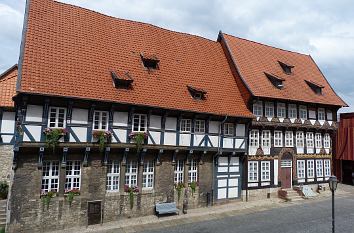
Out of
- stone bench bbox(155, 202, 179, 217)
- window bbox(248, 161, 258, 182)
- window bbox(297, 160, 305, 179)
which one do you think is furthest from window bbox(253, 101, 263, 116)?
stone bench bbox(155, 202, 179, 217)

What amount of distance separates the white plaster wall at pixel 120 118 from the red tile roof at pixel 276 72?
31.2 feet

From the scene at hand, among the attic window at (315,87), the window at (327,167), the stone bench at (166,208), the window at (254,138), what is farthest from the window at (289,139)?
the stone bench at (166,208)

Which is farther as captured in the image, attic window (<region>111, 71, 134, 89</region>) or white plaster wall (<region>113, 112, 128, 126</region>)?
attic window (<region>111, 71, 134, 89</region>)

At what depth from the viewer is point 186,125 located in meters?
19.3

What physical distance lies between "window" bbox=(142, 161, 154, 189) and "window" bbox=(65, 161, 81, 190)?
12.0 feet

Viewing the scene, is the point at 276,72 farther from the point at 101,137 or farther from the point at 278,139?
the point at 101,137

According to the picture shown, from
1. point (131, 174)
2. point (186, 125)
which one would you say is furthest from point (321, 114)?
point (131, 174)

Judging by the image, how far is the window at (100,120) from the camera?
16266 mm

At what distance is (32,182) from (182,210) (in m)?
8.46

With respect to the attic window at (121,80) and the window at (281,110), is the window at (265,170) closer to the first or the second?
the window at (281,110)

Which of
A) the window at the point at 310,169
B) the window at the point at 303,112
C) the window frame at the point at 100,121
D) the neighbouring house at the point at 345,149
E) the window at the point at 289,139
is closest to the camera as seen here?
the window frame at the point at 100,121

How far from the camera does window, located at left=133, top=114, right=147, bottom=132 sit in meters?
17.5

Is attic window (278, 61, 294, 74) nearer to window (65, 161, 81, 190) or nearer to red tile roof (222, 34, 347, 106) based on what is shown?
red tile roof (222, 34, 347, 106)

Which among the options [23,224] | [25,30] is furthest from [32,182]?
[25,30]
